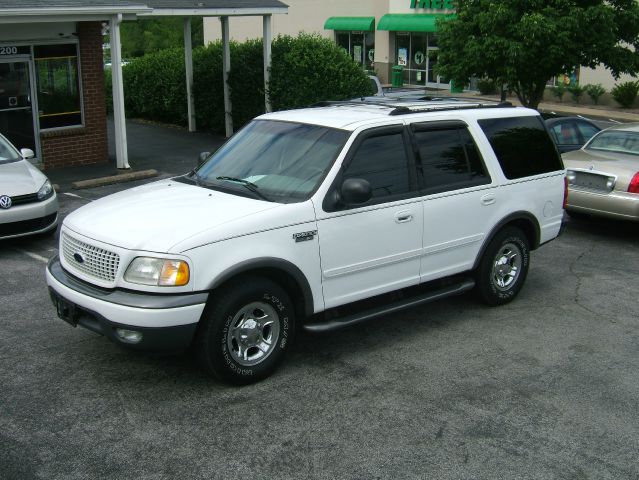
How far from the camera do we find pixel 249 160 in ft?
23.1

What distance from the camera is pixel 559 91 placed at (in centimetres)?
3369

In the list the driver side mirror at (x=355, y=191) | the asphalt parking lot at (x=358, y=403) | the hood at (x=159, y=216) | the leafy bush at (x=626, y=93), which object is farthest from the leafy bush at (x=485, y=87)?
the hood at (x=159, y=216)

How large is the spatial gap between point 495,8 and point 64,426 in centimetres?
1557

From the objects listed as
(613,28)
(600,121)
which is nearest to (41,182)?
(613,28)

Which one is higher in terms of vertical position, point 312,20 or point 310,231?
point 312,20

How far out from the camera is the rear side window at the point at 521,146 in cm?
789

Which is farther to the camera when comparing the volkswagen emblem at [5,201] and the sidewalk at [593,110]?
the sidewalk at [593,110]

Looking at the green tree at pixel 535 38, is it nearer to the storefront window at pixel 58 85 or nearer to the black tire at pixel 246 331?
the storefront window at pixel 58 85

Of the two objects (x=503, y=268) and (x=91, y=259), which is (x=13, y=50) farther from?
(x=503, y=268)

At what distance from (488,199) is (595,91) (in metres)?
27.2

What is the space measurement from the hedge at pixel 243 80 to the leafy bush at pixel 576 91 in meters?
16.1

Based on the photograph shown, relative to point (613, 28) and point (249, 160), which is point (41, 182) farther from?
point (613, 28)

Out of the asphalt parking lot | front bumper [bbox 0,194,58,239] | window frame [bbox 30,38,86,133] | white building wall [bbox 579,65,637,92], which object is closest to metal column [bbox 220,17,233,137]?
window frame [bbox 30,38,86,133]

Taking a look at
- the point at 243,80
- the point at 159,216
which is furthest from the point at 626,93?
the point at 159,216
